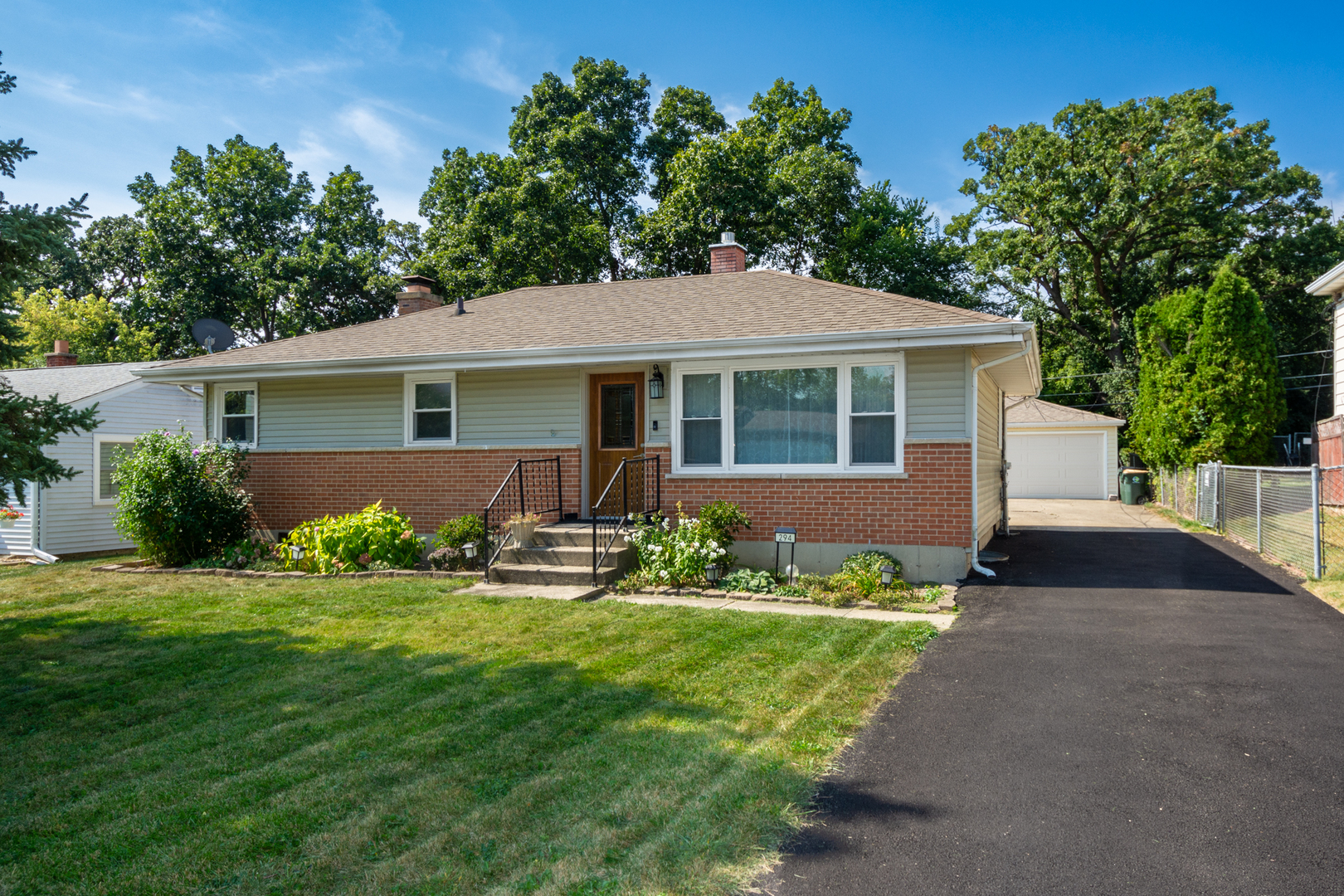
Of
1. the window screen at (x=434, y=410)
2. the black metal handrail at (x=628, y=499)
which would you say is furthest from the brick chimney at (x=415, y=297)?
the black metal handrail at (x=628, y=499)

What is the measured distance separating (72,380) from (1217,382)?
86.2 ft

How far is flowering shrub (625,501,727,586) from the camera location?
368 inches

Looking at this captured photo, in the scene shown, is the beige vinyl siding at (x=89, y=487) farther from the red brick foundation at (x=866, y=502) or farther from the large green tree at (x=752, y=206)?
the large green tree at (x=752, y=206)

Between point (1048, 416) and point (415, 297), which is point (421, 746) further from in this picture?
point (1048, 416)

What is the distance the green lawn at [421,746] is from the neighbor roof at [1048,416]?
21740mm

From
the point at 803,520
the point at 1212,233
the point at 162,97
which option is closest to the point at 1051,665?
the point at 803,520

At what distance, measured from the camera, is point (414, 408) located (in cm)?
1215

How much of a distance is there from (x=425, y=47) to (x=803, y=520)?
1121 centimetres

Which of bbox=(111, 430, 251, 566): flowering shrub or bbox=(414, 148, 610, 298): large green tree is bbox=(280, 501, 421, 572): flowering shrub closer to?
bbox=(111, 430, 251, 566): flowering shrub

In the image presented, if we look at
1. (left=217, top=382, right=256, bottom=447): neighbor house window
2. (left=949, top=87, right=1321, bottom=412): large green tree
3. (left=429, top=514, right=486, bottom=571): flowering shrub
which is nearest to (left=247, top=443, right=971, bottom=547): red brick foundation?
(left=217, top=382, right=256, bottom=447): neighbor house window

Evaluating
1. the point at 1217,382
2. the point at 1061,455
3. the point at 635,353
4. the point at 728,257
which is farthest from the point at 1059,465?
the point at 635,353

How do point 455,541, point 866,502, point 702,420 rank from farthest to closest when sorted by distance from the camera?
point 455,541 → point 702,420 → point 866,502

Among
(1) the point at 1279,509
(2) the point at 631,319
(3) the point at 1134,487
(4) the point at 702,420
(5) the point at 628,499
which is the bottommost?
(3) the point at 1134,487

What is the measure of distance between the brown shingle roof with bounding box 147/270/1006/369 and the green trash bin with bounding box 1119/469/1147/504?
16472mm
